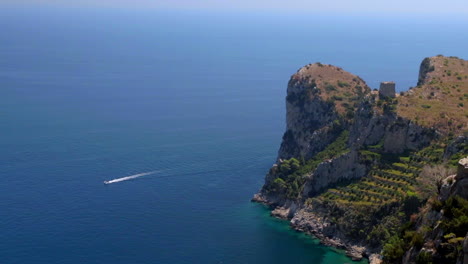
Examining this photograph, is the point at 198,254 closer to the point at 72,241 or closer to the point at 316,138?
the point at 72,241

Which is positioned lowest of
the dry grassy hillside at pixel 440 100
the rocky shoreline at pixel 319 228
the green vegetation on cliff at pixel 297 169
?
the rocky shoreline at pixel 319 228

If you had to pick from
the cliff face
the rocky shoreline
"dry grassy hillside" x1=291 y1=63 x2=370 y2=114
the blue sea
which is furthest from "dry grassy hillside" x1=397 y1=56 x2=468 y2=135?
the blue sea

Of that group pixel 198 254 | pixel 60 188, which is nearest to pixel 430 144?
pixel 198 254

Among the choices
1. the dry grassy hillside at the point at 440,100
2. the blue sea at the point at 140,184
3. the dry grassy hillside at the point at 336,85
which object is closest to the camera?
the blue sea at the point at 140,184

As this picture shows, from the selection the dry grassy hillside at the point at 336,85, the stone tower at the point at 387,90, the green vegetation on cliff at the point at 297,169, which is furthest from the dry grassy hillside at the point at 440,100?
Answer: the green vegetation on cliff at the point at 297,169

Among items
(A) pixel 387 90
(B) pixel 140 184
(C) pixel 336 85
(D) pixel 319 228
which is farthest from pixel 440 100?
(B) pixel 140 184

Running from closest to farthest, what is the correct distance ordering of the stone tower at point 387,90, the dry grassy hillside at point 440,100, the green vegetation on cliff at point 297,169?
1. the dry grassy hillside at point 440,100
2. the stone tower at point 387,90
3. the green vegetation on cliff at point 297,169

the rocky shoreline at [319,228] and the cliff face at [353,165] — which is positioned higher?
the cliff face at [353,165]

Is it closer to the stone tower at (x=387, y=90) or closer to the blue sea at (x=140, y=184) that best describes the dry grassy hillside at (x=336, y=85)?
the stone tower at (x=387, y=90)
